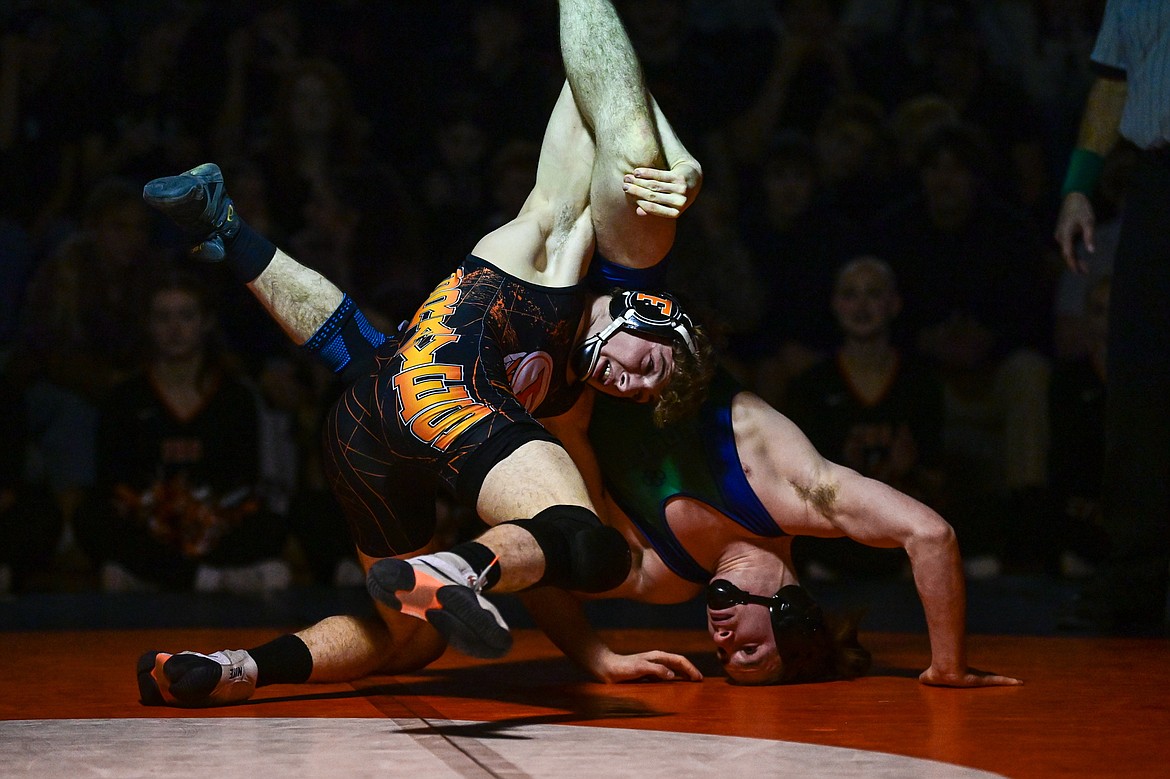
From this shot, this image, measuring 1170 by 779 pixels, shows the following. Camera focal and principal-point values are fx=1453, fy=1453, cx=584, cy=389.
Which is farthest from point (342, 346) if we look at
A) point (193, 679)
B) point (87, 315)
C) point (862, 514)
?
point (87, 315)

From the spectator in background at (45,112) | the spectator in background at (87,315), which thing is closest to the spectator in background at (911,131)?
the spectator in background at (87,315)

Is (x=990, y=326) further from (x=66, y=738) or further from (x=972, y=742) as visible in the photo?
(x=66, y=738)

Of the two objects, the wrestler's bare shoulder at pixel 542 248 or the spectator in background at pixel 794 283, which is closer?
the wrestler's bare shoulder at pixel 542 248

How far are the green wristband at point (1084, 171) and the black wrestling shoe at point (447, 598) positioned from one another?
2.07 m

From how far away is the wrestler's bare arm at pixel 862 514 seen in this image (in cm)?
263

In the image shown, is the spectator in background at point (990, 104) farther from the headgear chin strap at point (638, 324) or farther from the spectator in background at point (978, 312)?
the headgear chin strap at point (638, 324)

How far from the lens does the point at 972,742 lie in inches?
81.4

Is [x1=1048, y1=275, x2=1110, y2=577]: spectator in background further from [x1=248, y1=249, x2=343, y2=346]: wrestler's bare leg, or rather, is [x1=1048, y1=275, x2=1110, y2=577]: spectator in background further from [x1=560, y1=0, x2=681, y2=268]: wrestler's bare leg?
[x1=248, y1=249, x2=343, y2=346]: wrestler's bare leg

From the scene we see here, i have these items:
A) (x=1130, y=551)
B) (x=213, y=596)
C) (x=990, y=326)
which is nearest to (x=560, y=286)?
(x=1130, y=551)

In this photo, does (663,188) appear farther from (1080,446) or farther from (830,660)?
(1080,446)

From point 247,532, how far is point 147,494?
0.33m

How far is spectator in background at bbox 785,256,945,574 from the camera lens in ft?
14.6

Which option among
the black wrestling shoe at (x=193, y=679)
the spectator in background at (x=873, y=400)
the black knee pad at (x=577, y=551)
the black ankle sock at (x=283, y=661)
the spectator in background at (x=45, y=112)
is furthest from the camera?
the spectator in background at (x=45, y=112)

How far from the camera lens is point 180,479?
14.9ft
